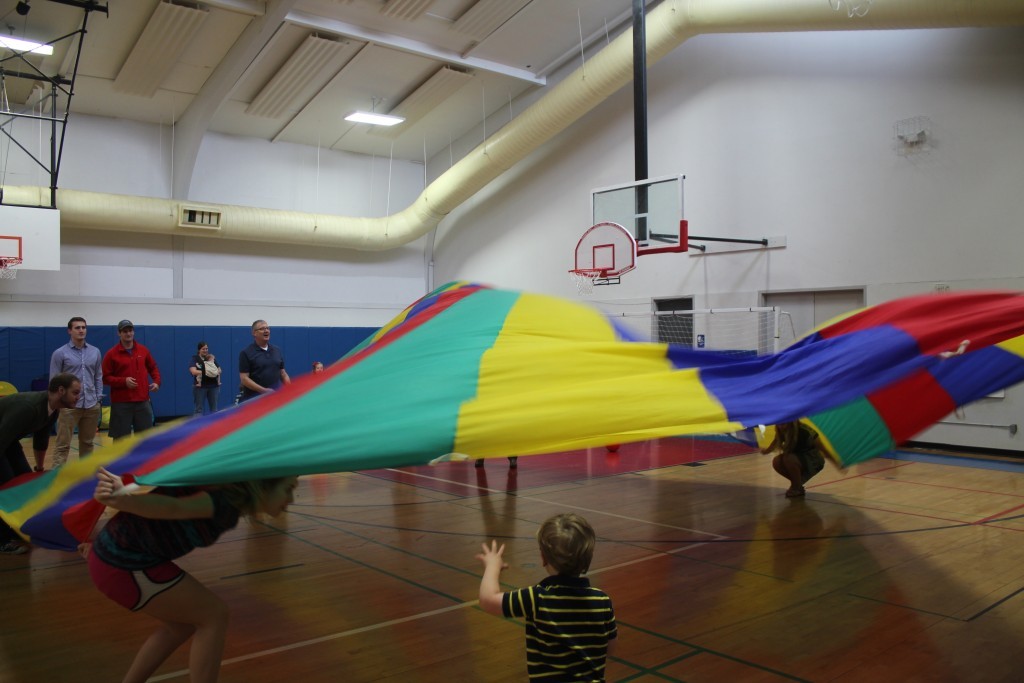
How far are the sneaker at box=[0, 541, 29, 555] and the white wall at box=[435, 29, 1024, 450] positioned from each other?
23.0 ft

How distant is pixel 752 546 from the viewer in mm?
4031

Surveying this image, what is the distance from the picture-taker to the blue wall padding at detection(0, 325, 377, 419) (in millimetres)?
9352

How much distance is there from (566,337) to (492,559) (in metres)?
1.36

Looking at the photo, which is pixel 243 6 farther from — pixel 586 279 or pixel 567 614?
pixel 567 614

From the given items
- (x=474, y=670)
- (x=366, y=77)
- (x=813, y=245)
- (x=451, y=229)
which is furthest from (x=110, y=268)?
(x=474, y=670)

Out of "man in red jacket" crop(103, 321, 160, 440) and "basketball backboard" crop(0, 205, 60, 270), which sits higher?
"basketball backboard" crop(0, 205, 60, 270)

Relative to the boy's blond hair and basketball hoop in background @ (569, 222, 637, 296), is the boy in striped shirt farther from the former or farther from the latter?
basketball hoop in background @ (569, 222, 637, 296)

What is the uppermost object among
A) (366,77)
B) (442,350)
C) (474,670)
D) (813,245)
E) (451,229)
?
(366,77)

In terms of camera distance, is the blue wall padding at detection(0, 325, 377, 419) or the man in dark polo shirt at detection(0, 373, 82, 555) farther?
the blue wall padding at detection(0, 325, 377, 419)

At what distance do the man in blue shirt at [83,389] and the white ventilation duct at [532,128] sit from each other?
181 inches

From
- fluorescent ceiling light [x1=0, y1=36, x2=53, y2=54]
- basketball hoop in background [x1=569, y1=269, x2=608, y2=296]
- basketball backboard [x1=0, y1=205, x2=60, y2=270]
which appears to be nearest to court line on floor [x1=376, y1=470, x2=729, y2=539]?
basketball hoop in background [x1=569, y1=269, x2=608, y2=296]

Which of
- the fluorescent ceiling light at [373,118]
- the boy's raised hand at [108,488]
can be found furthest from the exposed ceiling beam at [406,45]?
the boy's raised hand at [108,488]

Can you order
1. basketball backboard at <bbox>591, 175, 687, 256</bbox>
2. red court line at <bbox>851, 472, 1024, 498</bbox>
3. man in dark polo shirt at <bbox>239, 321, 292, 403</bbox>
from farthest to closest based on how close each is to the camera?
1. basketball backboard at <bbox>591, 175, 687, 256</bbox>
2. man in dark polo shirt at <bbox>239, 321, 292, 403</bbox>
3. red court line at <bbox>851, 472, 1024, 498</bbox>

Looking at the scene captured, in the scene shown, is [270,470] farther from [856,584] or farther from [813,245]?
[813,245]
